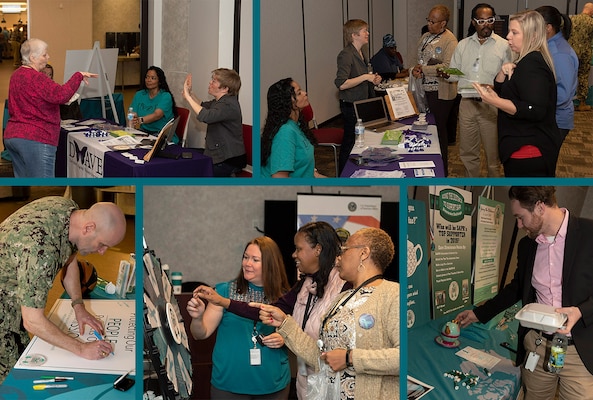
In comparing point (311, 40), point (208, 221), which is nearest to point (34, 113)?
point (208, 221)

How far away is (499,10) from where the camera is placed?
5.70 meters

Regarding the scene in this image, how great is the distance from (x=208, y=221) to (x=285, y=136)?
4.32ft

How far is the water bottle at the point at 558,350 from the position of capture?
3271 mm

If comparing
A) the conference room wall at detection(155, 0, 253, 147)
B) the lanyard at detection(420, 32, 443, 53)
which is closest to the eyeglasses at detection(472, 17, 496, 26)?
the lanyard at detection(420, 32, 443, 53)

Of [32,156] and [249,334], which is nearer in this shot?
[249,334]

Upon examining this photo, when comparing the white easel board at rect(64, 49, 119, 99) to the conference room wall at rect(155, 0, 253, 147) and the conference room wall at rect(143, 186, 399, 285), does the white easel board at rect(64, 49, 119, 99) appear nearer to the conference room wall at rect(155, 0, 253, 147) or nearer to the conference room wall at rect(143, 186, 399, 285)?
the conference room wall at rect(155, 0, 253, 147)

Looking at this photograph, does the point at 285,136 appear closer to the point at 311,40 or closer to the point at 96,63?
the point at 96,63

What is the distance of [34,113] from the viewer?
200 inches

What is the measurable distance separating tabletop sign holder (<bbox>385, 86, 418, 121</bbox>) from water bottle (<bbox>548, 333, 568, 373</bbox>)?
9.06 feet

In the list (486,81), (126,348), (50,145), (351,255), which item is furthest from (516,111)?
(50,145)

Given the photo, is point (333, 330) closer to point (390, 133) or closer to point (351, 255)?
point (351, 255)

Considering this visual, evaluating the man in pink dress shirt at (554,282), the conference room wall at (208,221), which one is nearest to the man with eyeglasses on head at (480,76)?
the man in pink dress shirt at (554,282)

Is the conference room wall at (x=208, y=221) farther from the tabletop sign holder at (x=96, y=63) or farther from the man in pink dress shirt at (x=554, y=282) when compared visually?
the tabletop sign holder at (x=96, y=63)

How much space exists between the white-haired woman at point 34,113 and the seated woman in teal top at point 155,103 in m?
1.12
